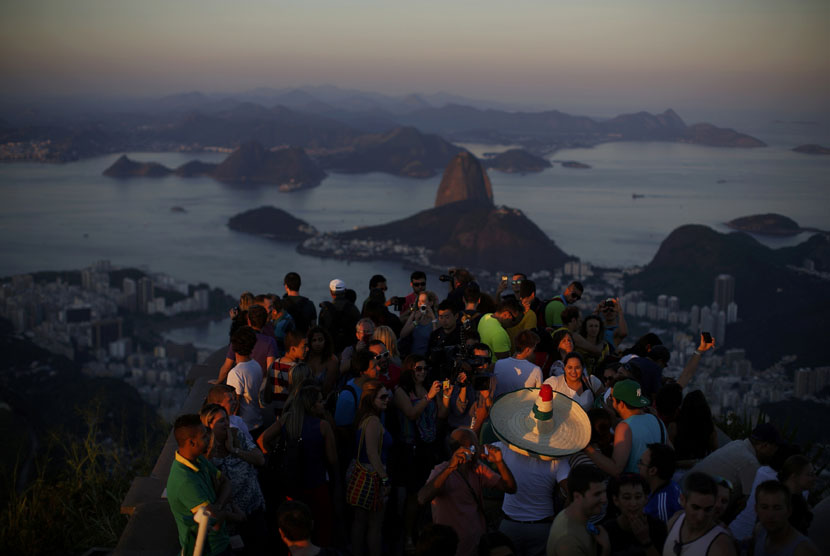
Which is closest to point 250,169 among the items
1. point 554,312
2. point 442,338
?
point 554,312

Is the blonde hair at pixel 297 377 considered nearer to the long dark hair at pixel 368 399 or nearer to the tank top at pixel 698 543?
the long dark hair at pixel 368 399

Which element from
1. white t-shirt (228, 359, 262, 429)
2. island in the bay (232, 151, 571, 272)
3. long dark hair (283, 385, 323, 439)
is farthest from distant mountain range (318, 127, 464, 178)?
long dark hair (283, 385, 323, 439)

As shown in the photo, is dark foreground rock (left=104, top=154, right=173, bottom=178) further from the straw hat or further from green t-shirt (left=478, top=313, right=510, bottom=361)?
the straw hat

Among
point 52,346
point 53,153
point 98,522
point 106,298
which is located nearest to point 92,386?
point 52,346

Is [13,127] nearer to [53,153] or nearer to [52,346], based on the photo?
[53,153]

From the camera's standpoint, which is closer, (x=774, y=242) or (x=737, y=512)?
(x=737, y=512)

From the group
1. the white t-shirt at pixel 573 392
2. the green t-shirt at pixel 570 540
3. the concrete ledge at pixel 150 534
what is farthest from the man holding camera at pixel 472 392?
the concrete ledge at pixel 150 534
